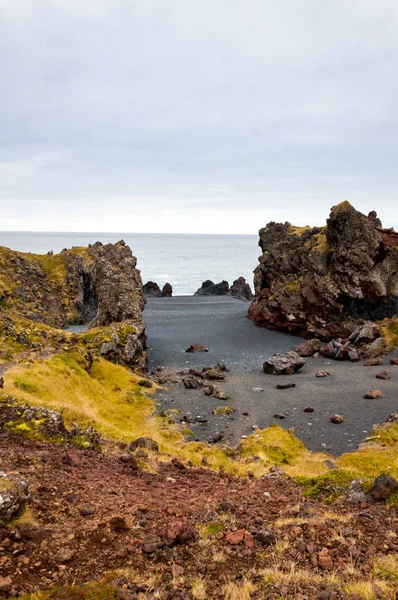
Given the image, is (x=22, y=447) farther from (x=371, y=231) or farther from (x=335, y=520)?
(x=371, y=231)

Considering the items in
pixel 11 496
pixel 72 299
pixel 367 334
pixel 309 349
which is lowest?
pixel 309 349

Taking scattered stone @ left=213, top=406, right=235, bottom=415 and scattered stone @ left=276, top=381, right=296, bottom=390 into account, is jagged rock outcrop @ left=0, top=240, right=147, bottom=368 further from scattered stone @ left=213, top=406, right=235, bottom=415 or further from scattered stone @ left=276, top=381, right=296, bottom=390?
scattered stone @ left=276, top=381, right=296, bottom=390

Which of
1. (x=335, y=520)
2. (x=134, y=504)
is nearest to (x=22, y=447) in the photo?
(x=134, y=504)

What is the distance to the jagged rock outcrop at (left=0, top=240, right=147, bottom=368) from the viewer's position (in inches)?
1442

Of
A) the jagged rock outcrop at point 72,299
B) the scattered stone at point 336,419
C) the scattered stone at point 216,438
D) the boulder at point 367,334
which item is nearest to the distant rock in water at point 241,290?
the jagged rock outcrop at point 72,299

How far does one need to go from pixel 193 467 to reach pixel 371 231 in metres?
57.2

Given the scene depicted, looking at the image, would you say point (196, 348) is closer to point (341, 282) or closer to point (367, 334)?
point (367, 334)

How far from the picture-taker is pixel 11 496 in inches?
409

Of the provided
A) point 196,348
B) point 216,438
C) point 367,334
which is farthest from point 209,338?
point 216,438

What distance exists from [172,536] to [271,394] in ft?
93.9

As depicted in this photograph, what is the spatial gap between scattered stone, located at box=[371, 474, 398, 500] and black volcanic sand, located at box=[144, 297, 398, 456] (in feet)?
41.9

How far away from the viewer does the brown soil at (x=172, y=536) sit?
858cm

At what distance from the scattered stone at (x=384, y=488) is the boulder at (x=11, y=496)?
11.8 m

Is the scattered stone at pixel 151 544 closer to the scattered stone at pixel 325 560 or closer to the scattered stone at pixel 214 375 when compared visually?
the scattered stone at pixel 325 560
